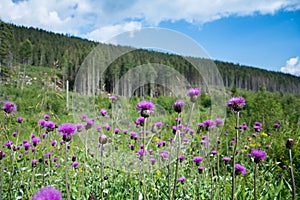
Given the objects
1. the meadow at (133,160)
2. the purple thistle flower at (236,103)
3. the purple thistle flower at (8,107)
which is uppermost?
the purple thistle flower at (236,103)

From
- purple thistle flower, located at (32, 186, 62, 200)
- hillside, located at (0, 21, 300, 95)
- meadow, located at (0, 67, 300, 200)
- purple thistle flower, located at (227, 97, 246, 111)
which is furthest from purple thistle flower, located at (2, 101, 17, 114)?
hillside, located at (0, 21, 300, 95)

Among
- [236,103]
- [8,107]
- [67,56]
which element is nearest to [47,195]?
[236,103]

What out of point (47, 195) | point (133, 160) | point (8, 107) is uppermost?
point (8, 107)

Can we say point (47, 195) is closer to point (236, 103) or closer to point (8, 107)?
point (236, 103)

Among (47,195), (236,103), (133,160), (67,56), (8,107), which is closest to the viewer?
(47,195)

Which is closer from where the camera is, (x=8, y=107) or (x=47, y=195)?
(x=47, y=195)

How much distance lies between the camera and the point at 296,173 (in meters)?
3.18

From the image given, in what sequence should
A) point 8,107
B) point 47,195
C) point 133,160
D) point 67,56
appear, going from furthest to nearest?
point 67,56 → point 133,160 → point 8,107 → point 47,195

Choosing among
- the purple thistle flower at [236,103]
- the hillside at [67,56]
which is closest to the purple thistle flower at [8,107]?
the purple thistle flower at [236,103]

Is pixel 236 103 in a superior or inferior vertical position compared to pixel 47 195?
superior

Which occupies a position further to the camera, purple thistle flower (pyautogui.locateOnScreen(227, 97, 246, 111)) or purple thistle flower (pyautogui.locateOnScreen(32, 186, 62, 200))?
purple thistle flower (pyautogui.locateOnScreen(227, 97, 246, 111))

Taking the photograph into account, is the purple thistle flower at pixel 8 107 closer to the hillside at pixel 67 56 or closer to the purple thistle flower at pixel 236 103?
the purple thistle flower at pixel 236 103

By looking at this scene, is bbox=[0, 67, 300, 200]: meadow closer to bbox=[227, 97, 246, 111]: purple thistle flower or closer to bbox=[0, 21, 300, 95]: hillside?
bbox=[227, 97, 246, 111]: purple thistle flower

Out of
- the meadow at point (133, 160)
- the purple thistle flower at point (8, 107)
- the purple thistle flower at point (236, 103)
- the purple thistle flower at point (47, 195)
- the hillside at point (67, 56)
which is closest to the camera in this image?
the purple thistle flower at point (47, 195)
